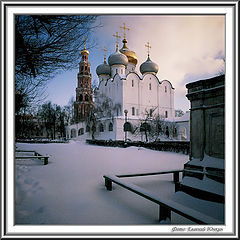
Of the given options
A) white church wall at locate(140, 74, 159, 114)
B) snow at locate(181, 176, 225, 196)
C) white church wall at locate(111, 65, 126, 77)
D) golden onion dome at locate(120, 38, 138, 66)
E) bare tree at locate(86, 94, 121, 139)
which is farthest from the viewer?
golden onion dome at locate(120, 38, 138, 66)

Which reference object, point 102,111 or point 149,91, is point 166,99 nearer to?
point 149,91

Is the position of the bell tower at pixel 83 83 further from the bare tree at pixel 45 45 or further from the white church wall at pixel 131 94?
the white church wall at pixel 131 94

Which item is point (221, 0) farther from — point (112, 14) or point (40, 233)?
point (40, 233)

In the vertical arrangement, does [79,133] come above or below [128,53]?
below

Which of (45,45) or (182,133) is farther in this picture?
(182,133)

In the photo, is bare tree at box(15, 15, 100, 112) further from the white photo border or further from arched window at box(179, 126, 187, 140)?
arched window at box(179, 126, 187, 140)

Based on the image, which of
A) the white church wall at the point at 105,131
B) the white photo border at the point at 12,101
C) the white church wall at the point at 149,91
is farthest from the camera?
the white church wall at the point at 149,91

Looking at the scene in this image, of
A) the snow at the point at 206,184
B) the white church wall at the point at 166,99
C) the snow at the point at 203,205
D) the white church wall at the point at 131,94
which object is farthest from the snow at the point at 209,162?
the white church wall at the point at 166,99

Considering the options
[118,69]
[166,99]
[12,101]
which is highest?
[118,69]

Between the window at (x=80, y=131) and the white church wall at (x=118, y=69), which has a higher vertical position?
the white church wall at (x=118, y=69)

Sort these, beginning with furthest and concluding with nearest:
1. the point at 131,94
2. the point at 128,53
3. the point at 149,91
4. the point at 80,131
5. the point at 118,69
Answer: the point at 128,53, the point at 118,69, the point at 149,91, the point at 80,131, the point at 131,94

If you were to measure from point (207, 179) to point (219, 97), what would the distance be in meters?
1.26

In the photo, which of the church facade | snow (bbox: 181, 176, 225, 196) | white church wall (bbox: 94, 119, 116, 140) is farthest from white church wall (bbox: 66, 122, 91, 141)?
snow (bbox: 181, 176, 225, 196)

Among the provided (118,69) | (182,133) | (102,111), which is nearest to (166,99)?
(182,133)
